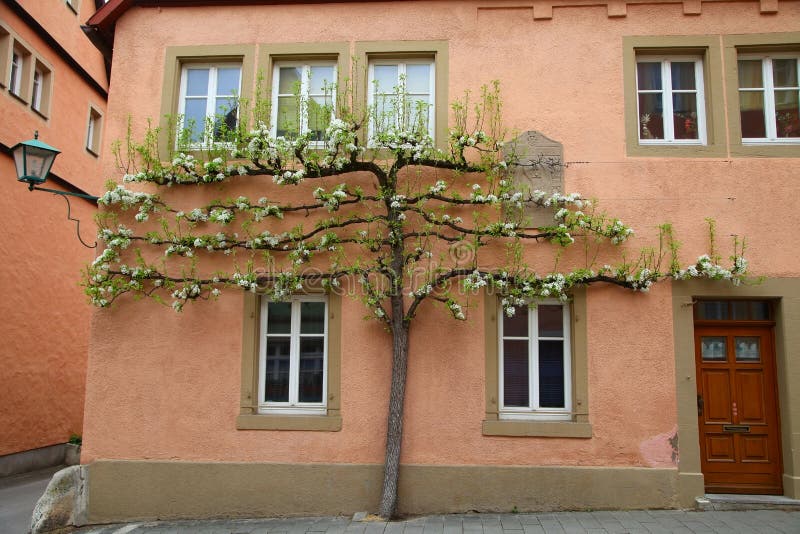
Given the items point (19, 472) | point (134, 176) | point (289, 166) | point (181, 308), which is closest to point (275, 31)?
point (289, 166)

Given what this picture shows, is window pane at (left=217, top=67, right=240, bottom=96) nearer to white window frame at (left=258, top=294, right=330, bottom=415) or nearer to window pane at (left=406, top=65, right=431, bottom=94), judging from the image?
window pane at (left=406, top=65, right=431, bottom=94)

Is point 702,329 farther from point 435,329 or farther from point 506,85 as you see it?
point 506,85

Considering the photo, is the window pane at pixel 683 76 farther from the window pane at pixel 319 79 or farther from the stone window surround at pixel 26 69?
the stone window surround at pixel 26 69

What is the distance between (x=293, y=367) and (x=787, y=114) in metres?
6.97

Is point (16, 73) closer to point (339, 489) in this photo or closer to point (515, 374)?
point (339, 489)

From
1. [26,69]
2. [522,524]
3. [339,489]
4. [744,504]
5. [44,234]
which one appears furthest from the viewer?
[44,234]

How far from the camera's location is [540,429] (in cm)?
741

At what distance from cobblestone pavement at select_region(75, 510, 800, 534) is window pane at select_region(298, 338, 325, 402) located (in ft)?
4.69

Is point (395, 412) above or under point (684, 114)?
under

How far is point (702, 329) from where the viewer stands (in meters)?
7.85

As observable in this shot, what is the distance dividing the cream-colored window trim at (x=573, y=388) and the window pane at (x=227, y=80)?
4.36m

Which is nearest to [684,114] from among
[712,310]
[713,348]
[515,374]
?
[712,310]

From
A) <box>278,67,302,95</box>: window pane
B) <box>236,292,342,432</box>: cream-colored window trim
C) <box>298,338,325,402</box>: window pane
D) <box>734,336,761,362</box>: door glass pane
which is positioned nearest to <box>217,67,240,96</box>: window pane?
<box>278,67,302,95</box>: window pane

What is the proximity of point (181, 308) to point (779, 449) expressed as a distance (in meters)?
7.39
